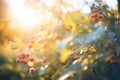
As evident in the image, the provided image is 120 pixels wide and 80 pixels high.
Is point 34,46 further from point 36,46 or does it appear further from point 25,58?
point 25,58

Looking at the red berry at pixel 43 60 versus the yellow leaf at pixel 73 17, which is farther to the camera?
the red berry at pixel 43 60

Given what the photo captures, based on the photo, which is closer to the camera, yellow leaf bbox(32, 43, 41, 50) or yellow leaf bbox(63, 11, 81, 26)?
yellow leaf bbox(63, 11, 81, 26)

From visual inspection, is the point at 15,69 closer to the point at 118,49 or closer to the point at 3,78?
the point at 3,78

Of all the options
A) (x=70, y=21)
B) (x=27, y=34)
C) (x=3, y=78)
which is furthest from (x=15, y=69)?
(x=70, y=21)

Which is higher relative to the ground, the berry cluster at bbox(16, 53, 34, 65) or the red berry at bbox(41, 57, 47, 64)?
the berry cluster at bbox(16, 53, 34, 65)

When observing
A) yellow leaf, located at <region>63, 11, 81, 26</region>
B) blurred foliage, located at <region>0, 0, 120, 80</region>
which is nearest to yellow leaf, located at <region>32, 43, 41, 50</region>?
blurred foliage, located at <region>0, 0, 120, 80</region>

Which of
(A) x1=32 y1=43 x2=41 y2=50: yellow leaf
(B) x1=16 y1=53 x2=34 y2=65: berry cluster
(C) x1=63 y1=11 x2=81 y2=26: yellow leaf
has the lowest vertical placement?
(C) x1=63 y1=11 x2=81 y2=26: yellow leaf

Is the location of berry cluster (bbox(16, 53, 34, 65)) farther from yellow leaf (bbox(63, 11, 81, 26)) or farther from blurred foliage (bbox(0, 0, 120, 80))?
yellow leaf (bbox(63, 11, 81, 26))

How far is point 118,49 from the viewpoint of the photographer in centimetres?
109

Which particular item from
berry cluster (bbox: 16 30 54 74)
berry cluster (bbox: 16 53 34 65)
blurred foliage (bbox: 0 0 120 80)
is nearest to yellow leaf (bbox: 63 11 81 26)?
blurred foliage (bbox: 0 0 120 80)

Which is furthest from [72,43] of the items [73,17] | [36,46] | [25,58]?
[25,58]

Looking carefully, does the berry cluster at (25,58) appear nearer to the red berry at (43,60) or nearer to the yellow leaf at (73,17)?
the red berry at (43,60)

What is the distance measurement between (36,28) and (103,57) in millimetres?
508

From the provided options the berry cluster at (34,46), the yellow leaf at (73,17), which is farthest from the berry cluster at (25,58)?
the yellow leaf at (73,17)
